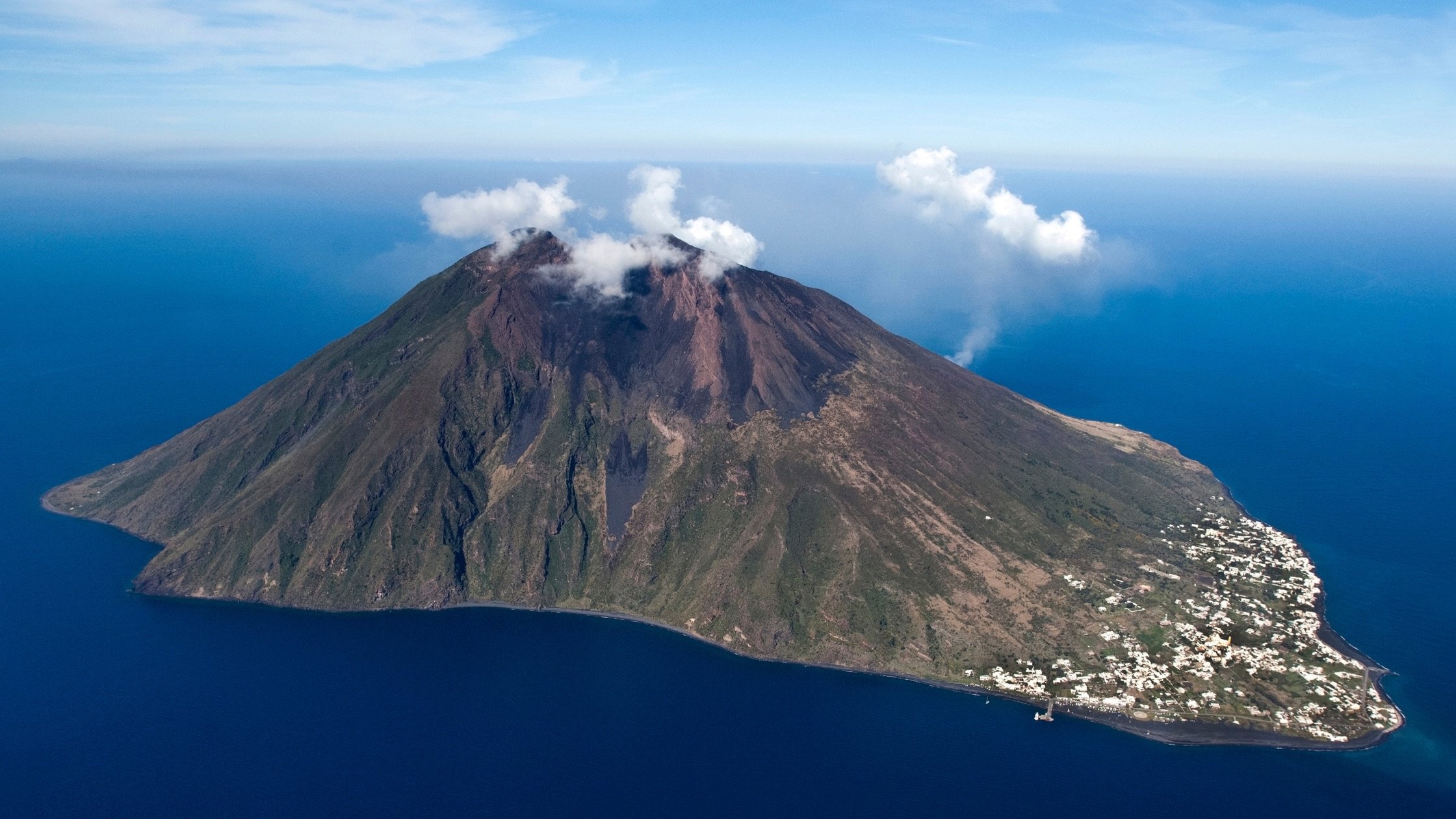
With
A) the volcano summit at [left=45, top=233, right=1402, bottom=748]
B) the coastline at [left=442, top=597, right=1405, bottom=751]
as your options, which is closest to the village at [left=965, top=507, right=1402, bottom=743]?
the volcano summit at [left=45, top=233, right=1402, bottom=748]

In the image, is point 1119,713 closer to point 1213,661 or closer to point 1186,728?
point 1186,728

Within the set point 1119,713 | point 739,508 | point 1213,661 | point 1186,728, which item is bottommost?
point 1119,713

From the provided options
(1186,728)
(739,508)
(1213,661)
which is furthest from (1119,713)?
(739,508)

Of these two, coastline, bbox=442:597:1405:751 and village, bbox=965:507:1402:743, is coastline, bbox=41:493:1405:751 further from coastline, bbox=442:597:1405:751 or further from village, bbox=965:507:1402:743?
→ village, bbox=965:507:1402:743

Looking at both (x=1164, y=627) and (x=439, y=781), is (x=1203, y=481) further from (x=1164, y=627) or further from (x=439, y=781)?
(x=439, y=781)

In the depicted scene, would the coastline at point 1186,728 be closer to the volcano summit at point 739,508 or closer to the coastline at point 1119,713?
the coastline at point 1119,713

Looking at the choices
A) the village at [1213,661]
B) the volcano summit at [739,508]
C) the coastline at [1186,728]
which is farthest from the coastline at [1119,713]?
the village at [1213,661]
